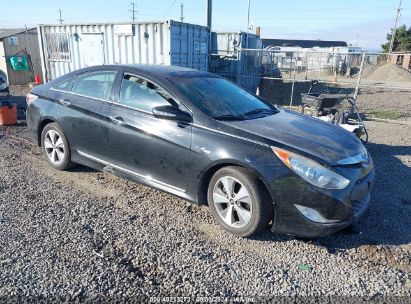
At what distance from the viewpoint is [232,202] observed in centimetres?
335

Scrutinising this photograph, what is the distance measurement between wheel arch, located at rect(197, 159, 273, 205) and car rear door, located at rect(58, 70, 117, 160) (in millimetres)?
1390

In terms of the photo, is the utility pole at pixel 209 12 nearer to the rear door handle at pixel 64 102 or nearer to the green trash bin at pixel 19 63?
the green trash bin at pixel 19 63

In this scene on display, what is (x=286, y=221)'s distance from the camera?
3117mm

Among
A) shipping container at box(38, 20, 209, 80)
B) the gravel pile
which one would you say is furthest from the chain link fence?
the gravel pile

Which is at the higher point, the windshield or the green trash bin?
the windshield

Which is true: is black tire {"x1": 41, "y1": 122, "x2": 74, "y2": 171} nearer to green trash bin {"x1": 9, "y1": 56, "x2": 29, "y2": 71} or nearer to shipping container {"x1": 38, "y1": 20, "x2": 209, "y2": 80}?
shipping container {"x1": 38, "y1": 20, "x2": 209, "y2": 80}

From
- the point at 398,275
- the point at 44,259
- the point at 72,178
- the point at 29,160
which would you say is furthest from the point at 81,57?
the point at 398,275

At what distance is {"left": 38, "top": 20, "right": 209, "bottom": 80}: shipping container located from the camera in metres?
10.6

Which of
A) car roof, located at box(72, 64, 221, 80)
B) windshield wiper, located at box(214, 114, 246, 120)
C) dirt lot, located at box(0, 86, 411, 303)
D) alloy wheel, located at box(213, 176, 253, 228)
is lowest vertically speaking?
dirt lot, located at box(0, 86, 411, 303)

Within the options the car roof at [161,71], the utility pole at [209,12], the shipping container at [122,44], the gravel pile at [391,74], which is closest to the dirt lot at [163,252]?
the car roof at [161,71]

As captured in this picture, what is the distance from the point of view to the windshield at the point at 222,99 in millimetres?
3714

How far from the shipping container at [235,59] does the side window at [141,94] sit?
945 cm

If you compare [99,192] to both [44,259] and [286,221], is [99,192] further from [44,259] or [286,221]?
[286,221]

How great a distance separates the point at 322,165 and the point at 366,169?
649 millimetres
